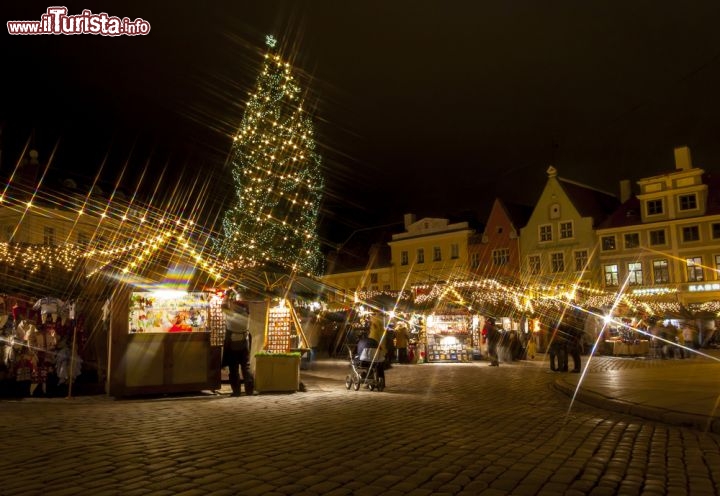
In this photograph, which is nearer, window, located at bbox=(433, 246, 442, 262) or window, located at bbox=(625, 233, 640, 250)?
window, located at bbox=(625, 233, 640, 250)

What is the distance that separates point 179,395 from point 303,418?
15.5 ft

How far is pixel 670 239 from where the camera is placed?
4094 centimetres

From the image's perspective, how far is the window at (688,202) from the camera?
132 ft

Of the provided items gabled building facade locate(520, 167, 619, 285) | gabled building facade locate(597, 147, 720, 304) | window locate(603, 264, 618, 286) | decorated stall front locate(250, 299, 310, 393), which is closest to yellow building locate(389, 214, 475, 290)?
gabled building facade locate(520, 167, 619, 285)

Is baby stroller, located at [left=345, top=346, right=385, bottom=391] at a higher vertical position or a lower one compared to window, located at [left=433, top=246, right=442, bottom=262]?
lower

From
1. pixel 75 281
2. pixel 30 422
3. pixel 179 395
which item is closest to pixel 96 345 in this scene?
pixel 75 281

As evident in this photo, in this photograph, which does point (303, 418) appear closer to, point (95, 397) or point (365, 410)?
point (365, 410)

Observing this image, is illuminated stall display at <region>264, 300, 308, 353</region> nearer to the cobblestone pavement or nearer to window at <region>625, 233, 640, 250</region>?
the cobblestone pavement

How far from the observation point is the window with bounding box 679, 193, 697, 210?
4011cm

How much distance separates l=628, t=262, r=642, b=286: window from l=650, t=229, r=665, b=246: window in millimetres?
1730

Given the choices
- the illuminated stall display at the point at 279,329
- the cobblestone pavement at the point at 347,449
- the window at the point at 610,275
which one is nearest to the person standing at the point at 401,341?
the illuminated stall display at the point at 279,329

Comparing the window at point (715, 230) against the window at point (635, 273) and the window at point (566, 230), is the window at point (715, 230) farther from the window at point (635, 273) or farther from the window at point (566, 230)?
the window at point (566, 230)

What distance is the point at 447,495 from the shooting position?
4801mm

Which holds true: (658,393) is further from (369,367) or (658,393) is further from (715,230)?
(715,230)
